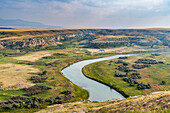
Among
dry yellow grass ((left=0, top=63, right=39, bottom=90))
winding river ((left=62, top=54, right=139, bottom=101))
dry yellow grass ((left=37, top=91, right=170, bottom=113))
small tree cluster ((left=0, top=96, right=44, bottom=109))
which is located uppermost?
dry yellow grass ((left=37, top=91, right=170, bottom=113))

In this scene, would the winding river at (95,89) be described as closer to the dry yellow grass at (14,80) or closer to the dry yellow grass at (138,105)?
the dry yellow grass at (138,105)

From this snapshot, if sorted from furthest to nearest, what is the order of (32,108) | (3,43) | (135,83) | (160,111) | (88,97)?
(3,43) → (135,83) → (88,97) → (32,108) → (160,111)

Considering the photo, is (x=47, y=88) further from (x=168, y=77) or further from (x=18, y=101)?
(x=168, y=77)

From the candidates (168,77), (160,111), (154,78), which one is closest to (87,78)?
(154,78)

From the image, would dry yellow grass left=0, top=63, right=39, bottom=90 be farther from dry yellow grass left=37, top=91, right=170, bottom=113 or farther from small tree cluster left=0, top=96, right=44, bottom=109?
dry yellow grass left=37, top=91, right=170, bottom=113

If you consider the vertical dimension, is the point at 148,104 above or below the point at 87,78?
above

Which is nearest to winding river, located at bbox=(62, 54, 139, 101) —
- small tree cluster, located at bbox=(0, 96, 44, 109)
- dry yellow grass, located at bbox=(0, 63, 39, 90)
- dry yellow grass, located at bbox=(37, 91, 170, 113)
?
dry yellow grass, located at bbox=(37, 91, 170, 113)

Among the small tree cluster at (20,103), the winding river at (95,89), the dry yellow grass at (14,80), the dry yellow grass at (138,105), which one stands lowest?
the winding river at (95,89)

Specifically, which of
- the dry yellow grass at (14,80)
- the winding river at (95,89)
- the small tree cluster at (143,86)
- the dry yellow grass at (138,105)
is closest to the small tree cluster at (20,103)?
the dry yellow grass at (14,80)

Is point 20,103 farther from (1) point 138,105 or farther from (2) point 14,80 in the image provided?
(1) point 138,105

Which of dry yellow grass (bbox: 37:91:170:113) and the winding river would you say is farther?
the winding river

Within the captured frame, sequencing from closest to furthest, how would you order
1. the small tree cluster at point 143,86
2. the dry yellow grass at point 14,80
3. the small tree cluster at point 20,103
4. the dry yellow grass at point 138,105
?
the dry yellow grass at point 138,105 → the small tree cluster at point 20,103 → the small tree cluster at point 143,86 → the dry yellow grass at point 14,80
